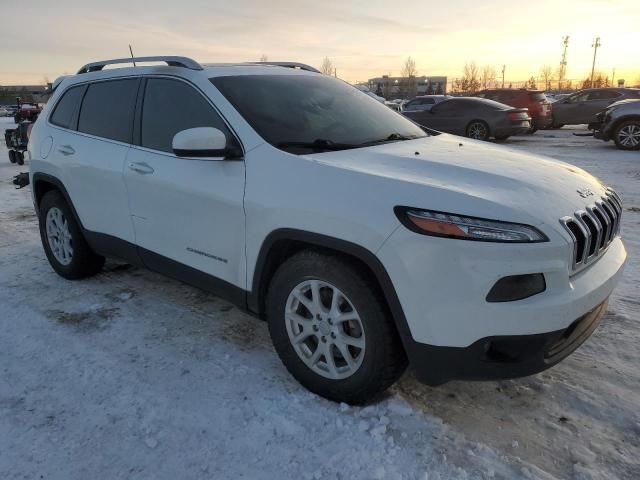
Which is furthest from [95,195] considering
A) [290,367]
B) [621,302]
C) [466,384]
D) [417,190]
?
[621,302]

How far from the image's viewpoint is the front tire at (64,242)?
436 centimetres

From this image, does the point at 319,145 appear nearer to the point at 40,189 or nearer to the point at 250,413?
the point at 250,413

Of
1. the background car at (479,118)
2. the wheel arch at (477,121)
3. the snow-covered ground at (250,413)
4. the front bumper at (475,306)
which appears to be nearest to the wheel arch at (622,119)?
the background car at (479,118)

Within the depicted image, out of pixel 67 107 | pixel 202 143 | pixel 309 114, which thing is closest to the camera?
pixel 202 143

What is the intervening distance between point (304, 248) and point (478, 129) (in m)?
13.3

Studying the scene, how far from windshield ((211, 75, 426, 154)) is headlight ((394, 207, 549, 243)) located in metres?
0.93

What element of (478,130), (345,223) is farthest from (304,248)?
(478,130)

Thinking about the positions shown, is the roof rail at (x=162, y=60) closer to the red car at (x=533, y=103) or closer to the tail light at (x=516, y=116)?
the tail light at (x=516, y=116)

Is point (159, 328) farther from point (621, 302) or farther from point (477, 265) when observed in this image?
point (621, 302)

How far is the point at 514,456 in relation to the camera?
2.32 m

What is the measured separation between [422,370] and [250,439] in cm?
88

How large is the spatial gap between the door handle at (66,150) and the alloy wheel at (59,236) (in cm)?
51

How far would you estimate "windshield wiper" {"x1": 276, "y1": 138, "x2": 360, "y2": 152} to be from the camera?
288 cm

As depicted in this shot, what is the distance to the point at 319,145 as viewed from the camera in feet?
9.63
